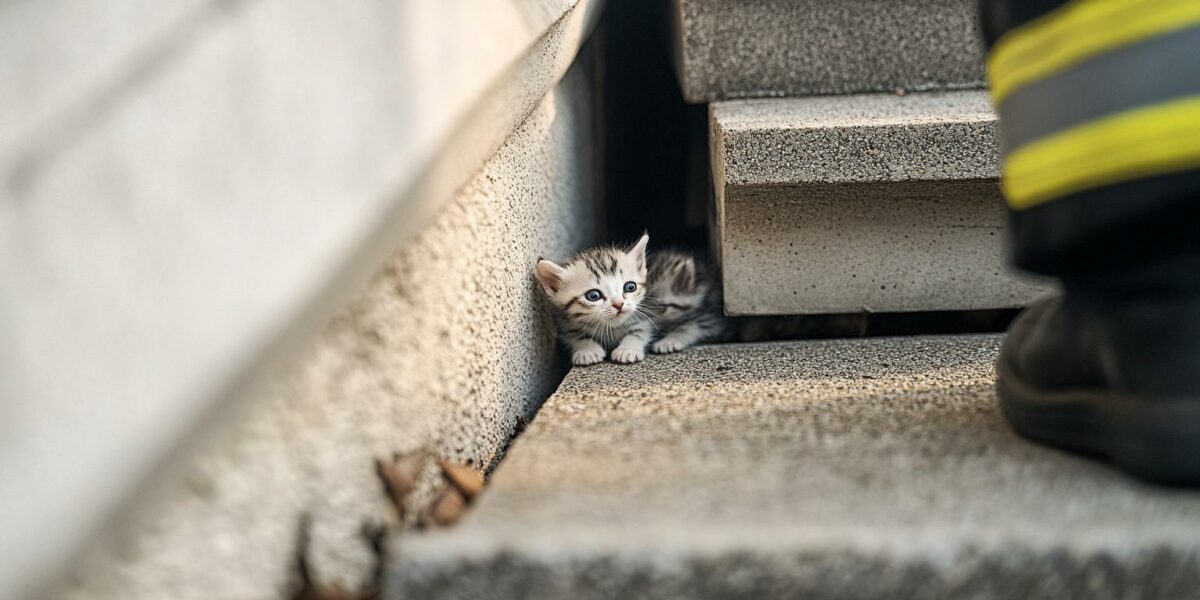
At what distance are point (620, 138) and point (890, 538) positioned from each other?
2.54 metres

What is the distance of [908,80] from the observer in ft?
6.30

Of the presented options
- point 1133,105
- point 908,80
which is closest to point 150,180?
point 1133,105

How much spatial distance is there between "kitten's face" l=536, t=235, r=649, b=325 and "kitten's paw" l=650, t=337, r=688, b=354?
0.49 ft

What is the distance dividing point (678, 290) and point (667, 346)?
305mm

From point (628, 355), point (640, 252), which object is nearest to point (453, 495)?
point (628, 355)

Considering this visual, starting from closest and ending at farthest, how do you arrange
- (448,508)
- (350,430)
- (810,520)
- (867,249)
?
(810,520), (350,430), (448,508), (867,249)

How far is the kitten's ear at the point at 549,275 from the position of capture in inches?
73.6

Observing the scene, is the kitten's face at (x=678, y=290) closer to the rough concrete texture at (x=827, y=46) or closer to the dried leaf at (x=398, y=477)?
the rough concrete texture at (x=827, y=46)

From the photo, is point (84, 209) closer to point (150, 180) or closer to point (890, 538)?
point (150, 180)

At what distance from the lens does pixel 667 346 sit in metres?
2.01

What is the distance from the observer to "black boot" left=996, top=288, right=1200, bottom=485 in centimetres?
76

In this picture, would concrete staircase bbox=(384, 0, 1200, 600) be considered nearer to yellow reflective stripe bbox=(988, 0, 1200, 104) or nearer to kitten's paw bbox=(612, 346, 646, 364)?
kitten's paw bbox=(612, 346, 646, 364)

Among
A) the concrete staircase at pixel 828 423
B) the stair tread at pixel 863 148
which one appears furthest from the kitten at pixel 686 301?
the stair tread at pixel 863 148

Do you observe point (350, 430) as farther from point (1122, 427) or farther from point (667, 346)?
point (667, 346)
